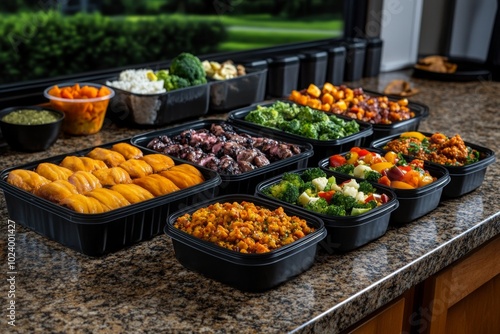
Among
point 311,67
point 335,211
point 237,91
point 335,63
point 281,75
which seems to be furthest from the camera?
point 335,63

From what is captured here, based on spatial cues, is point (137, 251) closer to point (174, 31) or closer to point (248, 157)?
point (248, 157)

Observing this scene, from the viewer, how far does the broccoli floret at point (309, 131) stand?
2.21 m

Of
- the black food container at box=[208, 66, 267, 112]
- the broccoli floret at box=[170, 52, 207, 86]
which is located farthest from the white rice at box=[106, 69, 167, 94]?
the black food container at box=[208, 66, 267, 112]

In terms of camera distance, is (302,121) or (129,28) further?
(129,28)

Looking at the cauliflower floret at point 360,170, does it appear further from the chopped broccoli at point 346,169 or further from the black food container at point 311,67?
the black food container at point 311,67

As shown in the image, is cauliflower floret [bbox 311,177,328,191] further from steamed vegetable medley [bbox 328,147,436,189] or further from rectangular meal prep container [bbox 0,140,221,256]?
rectangular meal prep container [bbox 0,140,221,256]

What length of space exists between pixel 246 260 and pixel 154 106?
3.56 ft

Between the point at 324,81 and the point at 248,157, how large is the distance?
1323 mm

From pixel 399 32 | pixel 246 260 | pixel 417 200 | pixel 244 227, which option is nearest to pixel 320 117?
pixel 417 200

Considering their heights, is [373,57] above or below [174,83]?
below

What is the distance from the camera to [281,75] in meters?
2.98

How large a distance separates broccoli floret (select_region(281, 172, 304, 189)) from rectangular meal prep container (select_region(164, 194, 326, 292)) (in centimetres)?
22

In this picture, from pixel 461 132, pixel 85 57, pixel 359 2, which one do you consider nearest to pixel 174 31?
pixel 85 57

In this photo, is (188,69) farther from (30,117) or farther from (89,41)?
(89,41)
